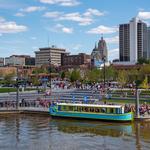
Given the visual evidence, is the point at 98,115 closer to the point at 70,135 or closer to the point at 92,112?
the point at 92,112

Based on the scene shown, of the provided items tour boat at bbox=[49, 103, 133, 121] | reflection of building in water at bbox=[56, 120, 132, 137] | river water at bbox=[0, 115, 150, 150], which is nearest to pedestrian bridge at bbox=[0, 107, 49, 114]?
tour boat at bbox=[49, 103, 133, 121]

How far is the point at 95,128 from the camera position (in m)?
50.7

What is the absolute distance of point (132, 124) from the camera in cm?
5244

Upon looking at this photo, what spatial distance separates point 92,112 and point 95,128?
21.3ft

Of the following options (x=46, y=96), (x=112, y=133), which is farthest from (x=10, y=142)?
(x=46, y=96)

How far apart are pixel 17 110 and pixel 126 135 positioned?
24282 millimetres

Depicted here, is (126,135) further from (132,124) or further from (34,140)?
(34,140)

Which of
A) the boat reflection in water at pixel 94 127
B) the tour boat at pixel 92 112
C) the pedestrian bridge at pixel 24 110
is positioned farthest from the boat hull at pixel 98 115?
the pedestrian bridge at pixel 24 110

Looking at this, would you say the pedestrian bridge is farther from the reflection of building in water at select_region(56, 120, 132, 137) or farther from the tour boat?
the reflection of building in water at select_region(56, 120, 132, 137)

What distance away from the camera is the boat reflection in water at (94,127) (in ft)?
157

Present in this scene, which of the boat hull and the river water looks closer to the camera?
the river water

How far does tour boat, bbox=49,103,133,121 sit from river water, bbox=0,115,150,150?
3.68 ft

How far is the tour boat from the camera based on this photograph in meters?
54.3

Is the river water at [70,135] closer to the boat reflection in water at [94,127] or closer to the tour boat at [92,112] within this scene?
the boat reflection in water at [94,127]
